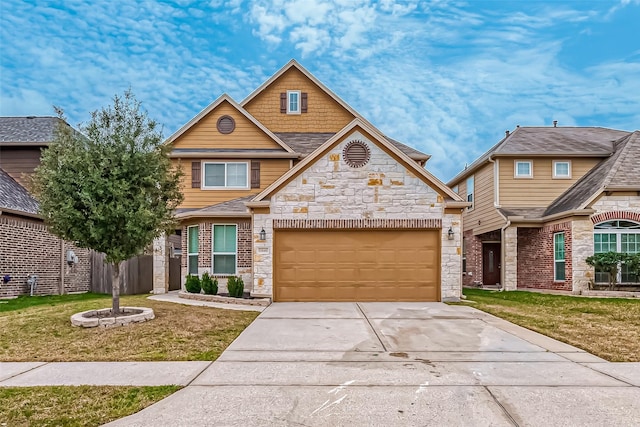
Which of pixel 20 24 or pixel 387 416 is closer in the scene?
A: pixel 387 416

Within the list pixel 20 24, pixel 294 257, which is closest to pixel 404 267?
pixel 294 257

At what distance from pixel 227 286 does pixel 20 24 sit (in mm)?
12050

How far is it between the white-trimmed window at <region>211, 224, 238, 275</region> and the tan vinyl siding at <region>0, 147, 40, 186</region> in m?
8.89

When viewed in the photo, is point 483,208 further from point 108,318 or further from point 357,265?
point 108,318

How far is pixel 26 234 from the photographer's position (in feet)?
49.6

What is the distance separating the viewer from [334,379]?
5.61 metres

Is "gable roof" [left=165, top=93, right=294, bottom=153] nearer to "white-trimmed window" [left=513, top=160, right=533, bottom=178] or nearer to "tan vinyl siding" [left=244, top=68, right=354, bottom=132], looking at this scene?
"tan vinyl siding" [left=244, top=68, right=354, bottom=132]

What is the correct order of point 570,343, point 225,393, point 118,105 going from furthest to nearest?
point 118,105
point 570,343
point 225,393

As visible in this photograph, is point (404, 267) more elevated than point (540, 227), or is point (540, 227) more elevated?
point (540, 227)

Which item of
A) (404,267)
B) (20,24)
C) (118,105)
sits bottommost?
(404,267)

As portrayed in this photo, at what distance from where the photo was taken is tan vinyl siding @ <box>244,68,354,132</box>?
20.2 meters

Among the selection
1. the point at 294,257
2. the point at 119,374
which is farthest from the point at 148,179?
the point at 294,257

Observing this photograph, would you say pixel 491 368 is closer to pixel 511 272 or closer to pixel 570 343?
pixel 570 343

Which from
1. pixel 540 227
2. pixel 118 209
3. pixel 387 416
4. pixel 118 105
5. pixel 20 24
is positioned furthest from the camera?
pixel 540 227
